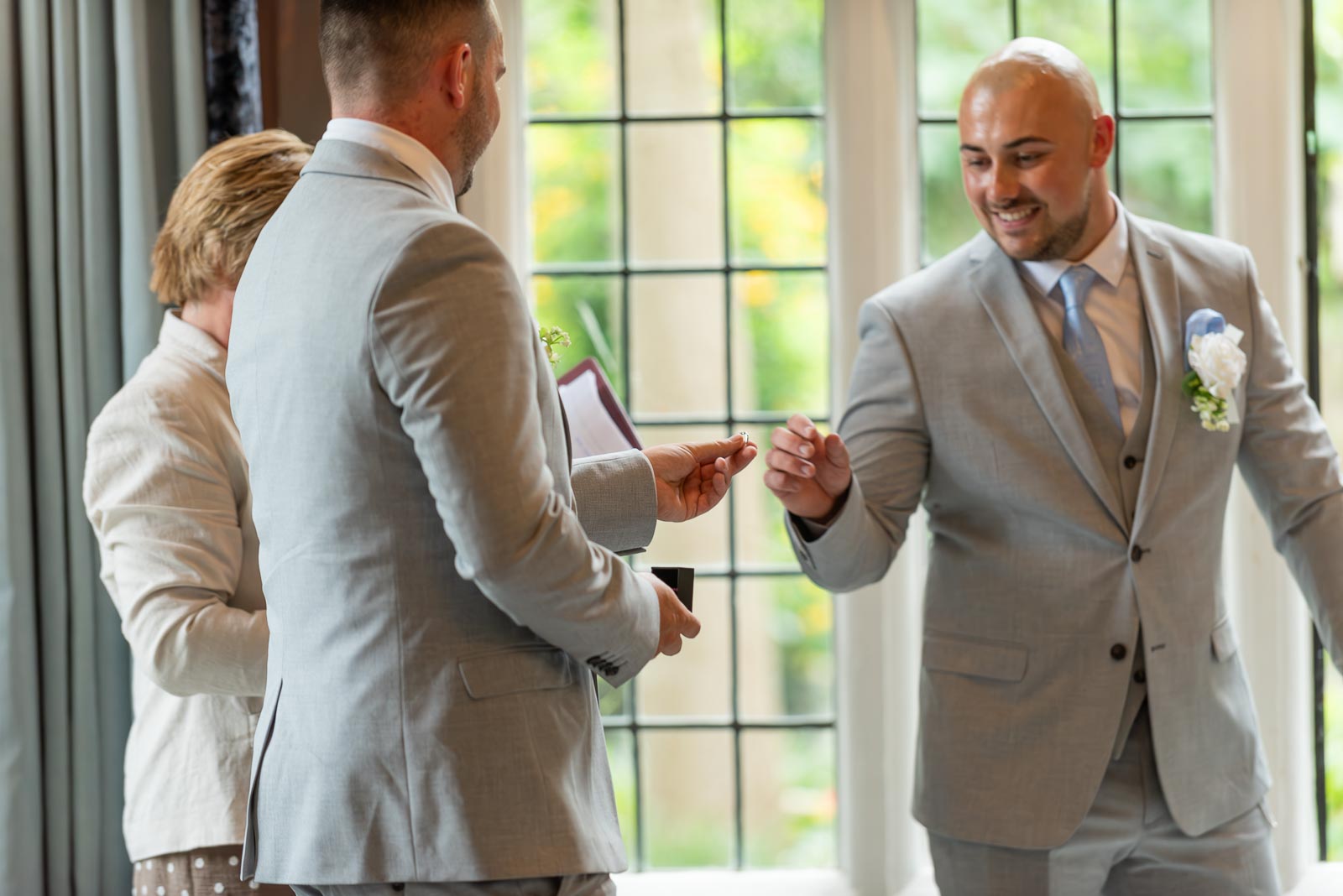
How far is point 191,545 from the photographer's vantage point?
1.71 meters

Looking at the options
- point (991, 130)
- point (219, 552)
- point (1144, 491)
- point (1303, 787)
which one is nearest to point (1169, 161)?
point (991, 130)

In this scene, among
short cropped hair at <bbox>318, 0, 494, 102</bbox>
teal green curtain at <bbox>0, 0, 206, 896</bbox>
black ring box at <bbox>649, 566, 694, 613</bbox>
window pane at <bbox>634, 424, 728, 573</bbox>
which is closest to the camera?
short cropped hair at <bbox>318, 0, 494, 102</bbox>

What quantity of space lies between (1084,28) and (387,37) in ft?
6.45

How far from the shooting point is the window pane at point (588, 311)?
9.52 feet

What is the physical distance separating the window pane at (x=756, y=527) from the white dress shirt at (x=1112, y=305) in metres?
0.95

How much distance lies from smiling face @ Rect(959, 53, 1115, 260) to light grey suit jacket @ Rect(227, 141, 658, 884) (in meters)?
1.00

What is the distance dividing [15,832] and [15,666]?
0.28 m

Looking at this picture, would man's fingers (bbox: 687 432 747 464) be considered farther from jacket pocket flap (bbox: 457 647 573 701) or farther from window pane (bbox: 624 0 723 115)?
window pane (bbox: 624 0 723 115)

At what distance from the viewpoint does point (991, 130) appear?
6.76 feet

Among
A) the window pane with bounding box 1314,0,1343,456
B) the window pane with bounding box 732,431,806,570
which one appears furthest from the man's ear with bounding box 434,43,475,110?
the window pane with bounding box 1314,0,1343,456

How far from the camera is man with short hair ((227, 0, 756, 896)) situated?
1224 mm

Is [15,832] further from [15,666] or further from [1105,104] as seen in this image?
[1105,104]

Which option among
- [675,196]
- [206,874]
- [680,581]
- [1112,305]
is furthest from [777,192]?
[206,874]

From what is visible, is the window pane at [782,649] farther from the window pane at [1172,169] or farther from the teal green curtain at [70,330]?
the teal green curtain at [70,330]
